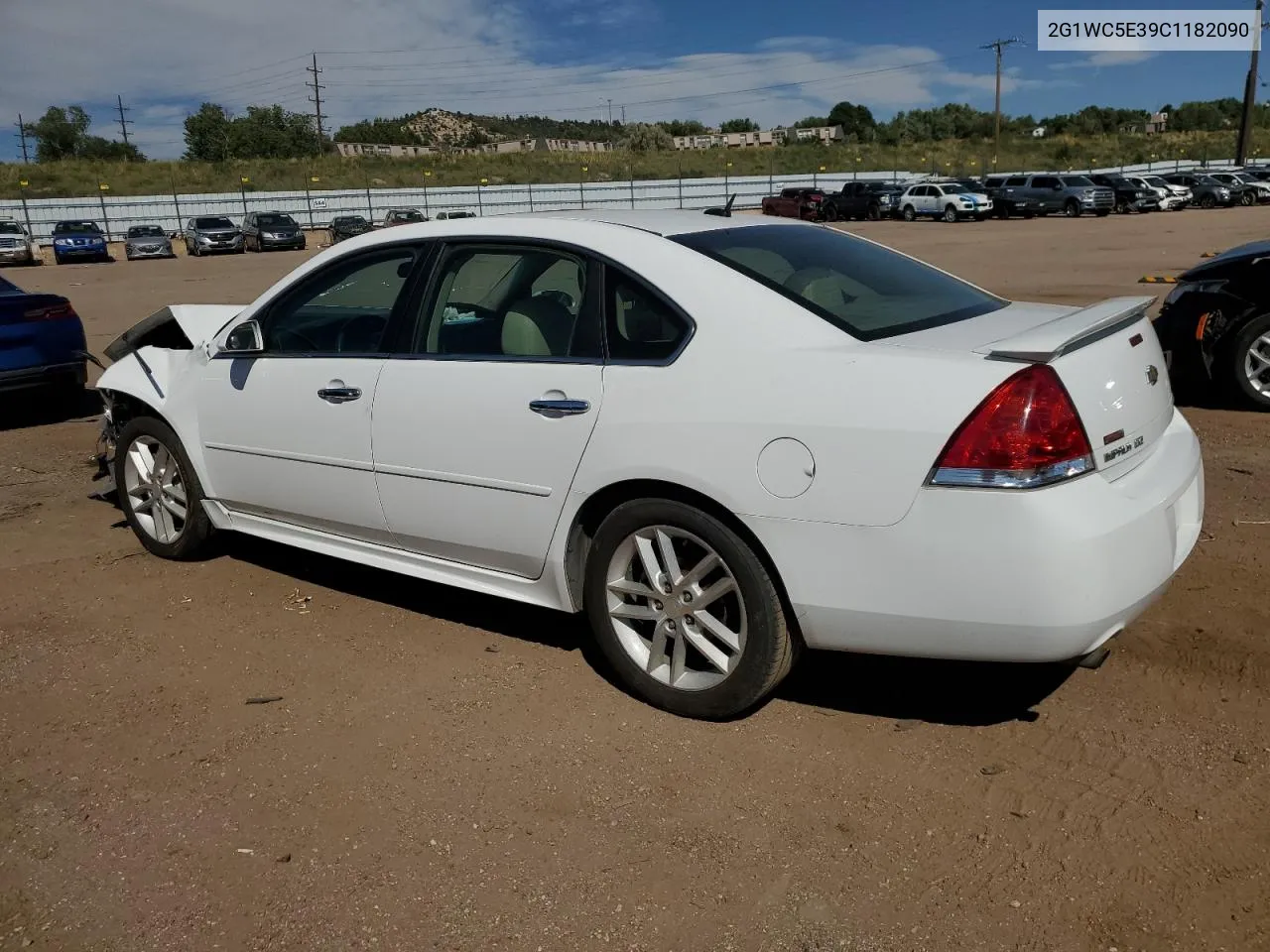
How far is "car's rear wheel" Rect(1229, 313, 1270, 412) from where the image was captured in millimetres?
7367

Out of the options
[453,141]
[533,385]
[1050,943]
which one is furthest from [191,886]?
[453,141]

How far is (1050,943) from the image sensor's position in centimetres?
241

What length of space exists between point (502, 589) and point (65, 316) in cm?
661

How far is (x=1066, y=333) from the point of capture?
10.1 feet

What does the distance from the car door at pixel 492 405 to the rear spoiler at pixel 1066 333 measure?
1.25m

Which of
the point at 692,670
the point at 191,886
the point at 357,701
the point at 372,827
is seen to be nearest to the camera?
the point at 191,886

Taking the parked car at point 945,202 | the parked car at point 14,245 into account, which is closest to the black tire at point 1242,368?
the parked car at point 945,202

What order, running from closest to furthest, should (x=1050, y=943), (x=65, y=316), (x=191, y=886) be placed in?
(x=1050, y=943), (x=191, y=886), (x=65, y=316)

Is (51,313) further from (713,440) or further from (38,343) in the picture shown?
(713,440)

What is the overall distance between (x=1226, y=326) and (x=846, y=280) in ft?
16.5

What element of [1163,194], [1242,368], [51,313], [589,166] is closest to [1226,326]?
[1242,368]

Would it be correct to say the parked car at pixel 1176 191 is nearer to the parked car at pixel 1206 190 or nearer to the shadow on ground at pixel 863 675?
the parked car at pixel 1206 190

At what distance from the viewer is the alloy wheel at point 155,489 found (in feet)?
16.7

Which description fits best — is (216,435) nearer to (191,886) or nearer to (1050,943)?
(191,886)
